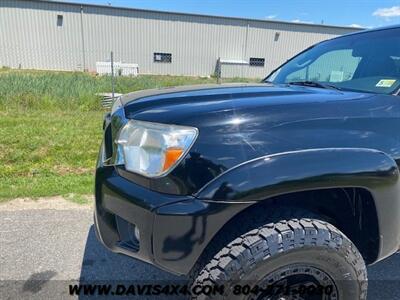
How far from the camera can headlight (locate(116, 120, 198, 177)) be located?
176 cm

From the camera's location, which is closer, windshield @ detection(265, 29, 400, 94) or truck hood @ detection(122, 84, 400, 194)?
truck hood @ detection(122, 84, 400, 194)

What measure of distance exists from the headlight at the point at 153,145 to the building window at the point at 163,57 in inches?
1205

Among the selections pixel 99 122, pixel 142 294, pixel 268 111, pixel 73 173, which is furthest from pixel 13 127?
pixel 268 111

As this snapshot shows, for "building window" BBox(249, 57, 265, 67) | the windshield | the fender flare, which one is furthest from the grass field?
"building window" BBox(249, 57, 265, 67)

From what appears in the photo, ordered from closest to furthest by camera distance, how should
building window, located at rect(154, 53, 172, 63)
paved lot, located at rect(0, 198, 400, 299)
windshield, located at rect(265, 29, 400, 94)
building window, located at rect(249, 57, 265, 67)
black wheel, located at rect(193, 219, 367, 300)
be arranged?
black wheel, located at rect(193, 219, 367, 300) → windshield, located at rect(265, 29, 400, 94) → paved lot, located at rect(0, 198, 400, 299) → building window, located at rect(154, 53, 172, 63) → building window, located at rect(249, 57, 265, 67)

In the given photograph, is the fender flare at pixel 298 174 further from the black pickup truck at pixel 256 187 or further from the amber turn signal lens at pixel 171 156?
the amber turn signal lens at pixel 171 156

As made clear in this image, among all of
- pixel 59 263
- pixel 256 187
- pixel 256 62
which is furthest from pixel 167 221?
pixel 256 62

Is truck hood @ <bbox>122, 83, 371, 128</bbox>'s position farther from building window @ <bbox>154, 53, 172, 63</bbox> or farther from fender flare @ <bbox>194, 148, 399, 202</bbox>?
building window @ <bbox>154, 53, 172, 63</bbox>

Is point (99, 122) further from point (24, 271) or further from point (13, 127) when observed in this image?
point (24, 271)

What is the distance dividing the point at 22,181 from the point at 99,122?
351 centimetres

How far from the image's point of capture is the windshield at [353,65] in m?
2.43

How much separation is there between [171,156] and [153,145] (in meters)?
0.12

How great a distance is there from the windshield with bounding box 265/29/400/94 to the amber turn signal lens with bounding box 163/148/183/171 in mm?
1349

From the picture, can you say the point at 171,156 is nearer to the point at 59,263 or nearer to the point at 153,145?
the point at 153,145
